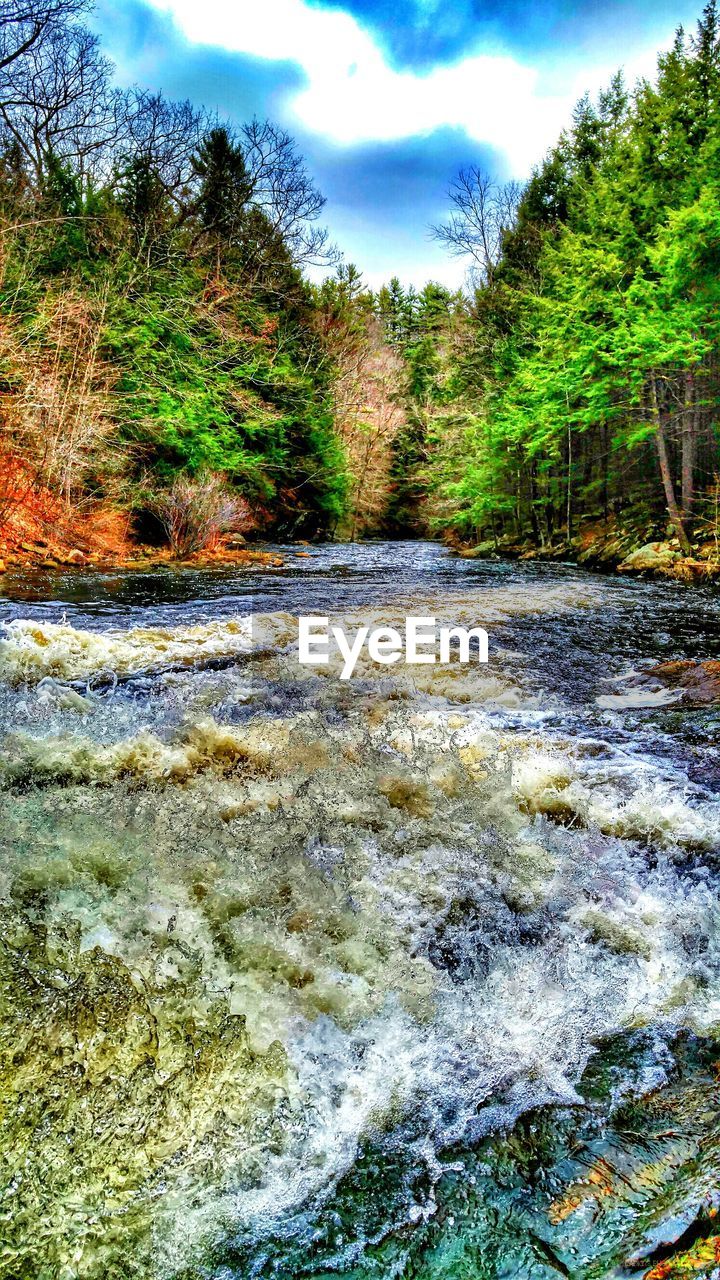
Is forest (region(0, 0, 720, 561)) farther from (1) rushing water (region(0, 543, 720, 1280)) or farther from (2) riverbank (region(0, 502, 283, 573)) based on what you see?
(1) rushing water (region(0, 543, 720, 1280))

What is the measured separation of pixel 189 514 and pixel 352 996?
13064 millimetres

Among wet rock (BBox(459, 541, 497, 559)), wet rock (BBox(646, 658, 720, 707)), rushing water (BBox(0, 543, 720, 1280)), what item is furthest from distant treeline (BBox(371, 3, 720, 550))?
rushing water (BBox(0, 543, 720, 1280))

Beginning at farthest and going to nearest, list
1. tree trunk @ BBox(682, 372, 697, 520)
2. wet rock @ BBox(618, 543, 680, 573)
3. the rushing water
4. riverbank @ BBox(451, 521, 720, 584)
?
tree trunk @ BBox(682, 372, 697, 520), wet rock @ BBox(618, 543, 680, 573), riverbank @ BBox(451, 521, 720, 584), the rushing water

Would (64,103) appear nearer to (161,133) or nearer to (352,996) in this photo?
(161,133)

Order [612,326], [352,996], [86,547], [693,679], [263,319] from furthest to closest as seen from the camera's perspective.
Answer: [263,319]
[612,326]
[86,547]
[693,679]
[352,996]

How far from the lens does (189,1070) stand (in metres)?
1.67

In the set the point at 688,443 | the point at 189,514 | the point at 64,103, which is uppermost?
the point at 64,103

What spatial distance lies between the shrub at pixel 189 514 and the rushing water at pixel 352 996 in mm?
10180

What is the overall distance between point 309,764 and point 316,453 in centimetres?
2223

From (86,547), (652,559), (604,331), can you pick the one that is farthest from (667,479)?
(86,547)

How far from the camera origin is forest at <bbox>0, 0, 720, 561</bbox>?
37.3ft

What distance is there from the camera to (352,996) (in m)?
2.02

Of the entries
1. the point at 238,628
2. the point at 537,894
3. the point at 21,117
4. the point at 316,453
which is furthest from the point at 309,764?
the point at 316,453

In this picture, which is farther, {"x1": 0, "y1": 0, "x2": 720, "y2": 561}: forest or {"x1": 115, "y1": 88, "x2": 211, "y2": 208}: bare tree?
{"x1": 115, "y1": 88, "x2": 211, "y2": 208}: bare tree
